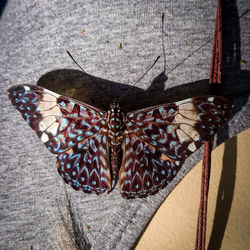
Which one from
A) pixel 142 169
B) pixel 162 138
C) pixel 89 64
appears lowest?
pixel 142 169

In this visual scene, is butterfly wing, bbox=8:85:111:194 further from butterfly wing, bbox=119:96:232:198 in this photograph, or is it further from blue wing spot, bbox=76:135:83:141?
butterfly wing, bbox=119:96:232:198

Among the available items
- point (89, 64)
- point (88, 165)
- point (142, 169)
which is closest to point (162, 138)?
point (142, 169)

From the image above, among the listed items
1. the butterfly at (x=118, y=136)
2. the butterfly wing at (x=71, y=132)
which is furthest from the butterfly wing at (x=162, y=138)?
the butterfly wing at (x=71, y=132)

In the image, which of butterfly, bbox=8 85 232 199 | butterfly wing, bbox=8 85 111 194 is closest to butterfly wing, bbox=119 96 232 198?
butterfly, bbox=8 85 232 199

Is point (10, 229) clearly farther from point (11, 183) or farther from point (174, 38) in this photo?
point (174, 38)

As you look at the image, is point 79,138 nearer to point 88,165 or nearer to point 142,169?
point 88,165

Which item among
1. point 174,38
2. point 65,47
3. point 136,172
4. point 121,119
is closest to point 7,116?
point 65,47

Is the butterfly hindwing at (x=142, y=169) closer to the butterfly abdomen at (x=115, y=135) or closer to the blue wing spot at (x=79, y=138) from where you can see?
the butterfly abdomen at (x=115, y=135)
